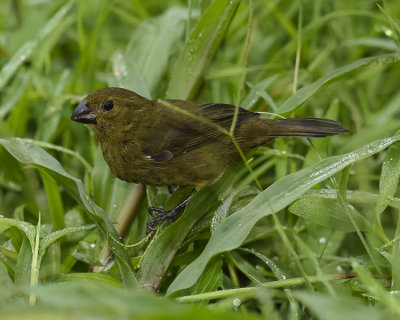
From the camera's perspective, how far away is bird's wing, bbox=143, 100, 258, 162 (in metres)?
3.15

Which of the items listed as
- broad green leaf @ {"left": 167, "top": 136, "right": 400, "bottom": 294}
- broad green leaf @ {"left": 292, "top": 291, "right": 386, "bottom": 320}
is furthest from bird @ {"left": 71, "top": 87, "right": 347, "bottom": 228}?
broad green leaf @ {"left": 292, "top": 291, "right": 386, "bottom": 320}

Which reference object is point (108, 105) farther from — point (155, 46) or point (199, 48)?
point (155, 46)

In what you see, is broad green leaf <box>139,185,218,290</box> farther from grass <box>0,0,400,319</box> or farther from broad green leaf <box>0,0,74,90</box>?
broad green leaf <box>0,0,74,90</box>

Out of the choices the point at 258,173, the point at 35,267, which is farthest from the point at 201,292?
the point at 258,173

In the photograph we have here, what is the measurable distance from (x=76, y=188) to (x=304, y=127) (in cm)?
120

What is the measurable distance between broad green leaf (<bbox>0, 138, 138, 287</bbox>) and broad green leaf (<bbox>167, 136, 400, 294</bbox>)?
298 millimetres

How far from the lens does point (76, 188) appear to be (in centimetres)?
273

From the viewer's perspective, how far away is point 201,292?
7.83 feet

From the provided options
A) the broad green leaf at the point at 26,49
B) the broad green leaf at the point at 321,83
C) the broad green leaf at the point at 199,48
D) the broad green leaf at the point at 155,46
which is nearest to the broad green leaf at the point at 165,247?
the broad green leaf at the point at 321,83

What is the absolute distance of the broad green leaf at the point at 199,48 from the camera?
3.19m

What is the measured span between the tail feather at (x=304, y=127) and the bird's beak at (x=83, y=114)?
97cm

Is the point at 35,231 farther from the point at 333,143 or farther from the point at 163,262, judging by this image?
the point at 333,143

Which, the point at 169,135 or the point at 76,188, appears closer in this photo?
the point at 76,188

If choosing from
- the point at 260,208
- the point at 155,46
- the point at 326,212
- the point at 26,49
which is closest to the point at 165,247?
the point at 260,208
